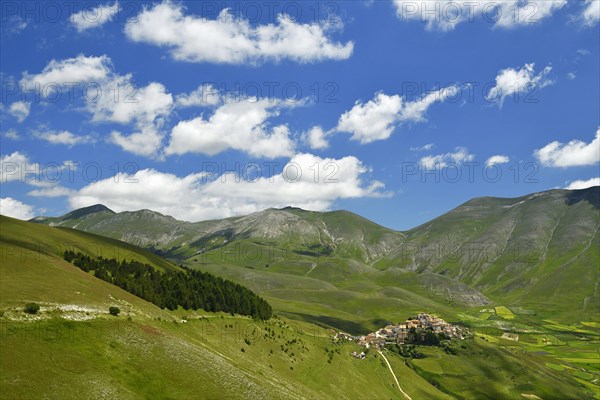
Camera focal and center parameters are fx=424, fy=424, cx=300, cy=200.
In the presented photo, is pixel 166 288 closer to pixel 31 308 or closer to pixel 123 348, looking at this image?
pixel 123 348

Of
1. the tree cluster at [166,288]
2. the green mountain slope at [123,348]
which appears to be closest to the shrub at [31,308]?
the green mountain slope at [123,348]

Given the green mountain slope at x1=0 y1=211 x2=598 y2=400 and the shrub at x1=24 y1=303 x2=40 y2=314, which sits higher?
the shrub at x1=24 y1=303 x2=40 y2=314

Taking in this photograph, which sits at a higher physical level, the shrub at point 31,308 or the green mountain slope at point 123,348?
the shrub at point 31,308

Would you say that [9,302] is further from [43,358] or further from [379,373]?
[379,373]

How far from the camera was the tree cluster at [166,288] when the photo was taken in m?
108

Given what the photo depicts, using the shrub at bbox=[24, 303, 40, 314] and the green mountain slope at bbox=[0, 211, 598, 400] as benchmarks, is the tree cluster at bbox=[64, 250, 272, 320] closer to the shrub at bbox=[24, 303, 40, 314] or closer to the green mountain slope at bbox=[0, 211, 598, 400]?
the green mountain slope at bbox=[0, 211, 598, 400]

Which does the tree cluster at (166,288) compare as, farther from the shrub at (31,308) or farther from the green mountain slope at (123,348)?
the shrub at (31,308)

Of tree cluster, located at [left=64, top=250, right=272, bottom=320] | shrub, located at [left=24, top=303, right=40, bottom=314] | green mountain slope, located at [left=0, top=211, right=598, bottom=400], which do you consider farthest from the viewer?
tree cluster, located at [left=64, top=250, right=272, bottom=320]

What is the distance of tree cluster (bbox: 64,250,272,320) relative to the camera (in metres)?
108

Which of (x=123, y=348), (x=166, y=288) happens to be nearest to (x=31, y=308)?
(x=123, y=348)

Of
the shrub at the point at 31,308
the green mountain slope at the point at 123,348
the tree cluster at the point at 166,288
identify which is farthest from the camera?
the tree cluster at the point at 166,288

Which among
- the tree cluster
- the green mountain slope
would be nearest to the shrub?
the green mountain slope

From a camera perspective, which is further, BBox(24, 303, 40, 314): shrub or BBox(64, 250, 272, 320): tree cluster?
BBox(64, 250, 272, 320): tree cluster

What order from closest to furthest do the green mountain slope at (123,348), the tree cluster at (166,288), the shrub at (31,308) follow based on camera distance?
1. the green mountain slope at (123,348)
2. the shrub at (31,308)
3. the tree cluster at (166,288)
